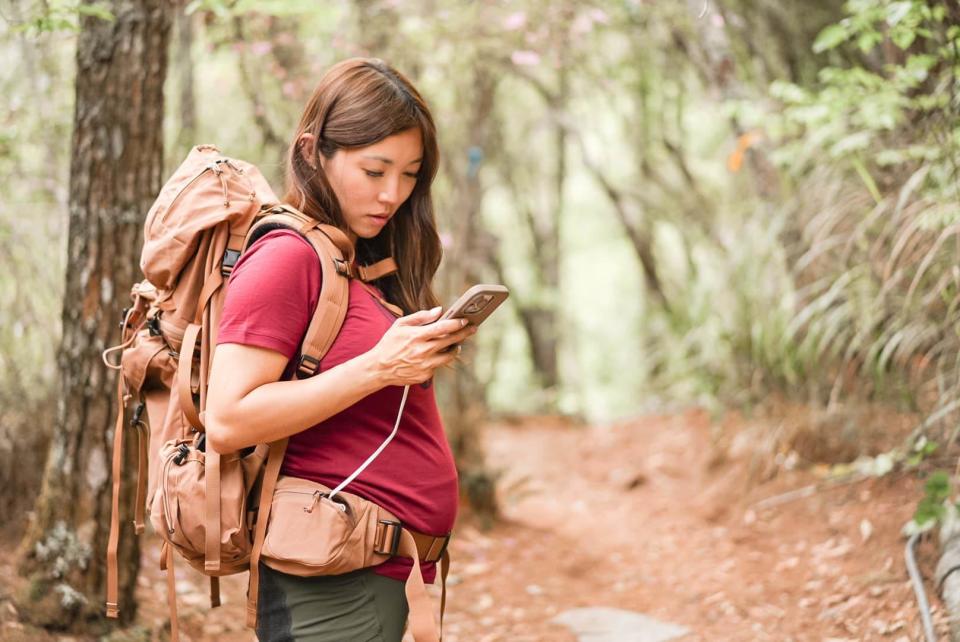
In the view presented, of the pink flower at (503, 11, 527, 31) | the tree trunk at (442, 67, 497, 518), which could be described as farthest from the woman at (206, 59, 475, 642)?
the pink flower at (503, 11, 527, 31)

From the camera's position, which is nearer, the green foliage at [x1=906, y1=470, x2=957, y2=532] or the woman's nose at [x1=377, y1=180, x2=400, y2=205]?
the woman's nose at [x1=377, y1=180, x2=400, y2=205]

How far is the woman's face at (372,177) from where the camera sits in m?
2.03

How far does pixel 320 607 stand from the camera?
1.93 meters

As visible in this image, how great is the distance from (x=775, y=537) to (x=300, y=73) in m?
4.29

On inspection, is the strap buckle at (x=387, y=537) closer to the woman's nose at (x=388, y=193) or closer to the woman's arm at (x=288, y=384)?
the woman's arm at (x=288, y=384)

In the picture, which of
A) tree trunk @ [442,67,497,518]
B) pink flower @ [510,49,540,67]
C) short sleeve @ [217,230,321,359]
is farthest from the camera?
pink flower @ [510,49,540,67]

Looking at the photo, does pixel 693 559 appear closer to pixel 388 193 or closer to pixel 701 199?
pixel 388 193

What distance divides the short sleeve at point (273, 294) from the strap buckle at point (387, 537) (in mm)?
415

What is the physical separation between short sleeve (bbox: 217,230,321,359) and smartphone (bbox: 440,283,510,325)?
29 centimetres

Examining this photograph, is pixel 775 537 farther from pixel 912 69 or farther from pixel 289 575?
pixel 289 575

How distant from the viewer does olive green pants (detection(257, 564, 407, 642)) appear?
1.92m

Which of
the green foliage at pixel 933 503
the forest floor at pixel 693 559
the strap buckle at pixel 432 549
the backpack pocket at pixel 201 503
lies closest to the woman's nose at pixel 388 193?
the backpack pocket at pixel 201 503

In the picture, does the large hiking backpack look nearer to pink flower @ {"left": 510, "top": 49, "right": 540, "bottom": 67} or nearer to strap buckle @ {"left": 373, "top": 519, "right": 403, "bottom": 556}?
strap buckle @ {"left": 373, "top": 519, "right": 403, "bottom": 556}

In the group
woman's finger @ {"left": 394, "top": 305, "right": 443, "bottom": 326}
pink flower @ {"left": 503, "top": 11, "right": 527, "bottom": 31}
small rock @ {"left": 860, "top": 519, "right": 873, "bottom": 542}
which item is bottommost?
small rock @ {"left": 860, "top": 519, "right": 873, "bottom": 542}
